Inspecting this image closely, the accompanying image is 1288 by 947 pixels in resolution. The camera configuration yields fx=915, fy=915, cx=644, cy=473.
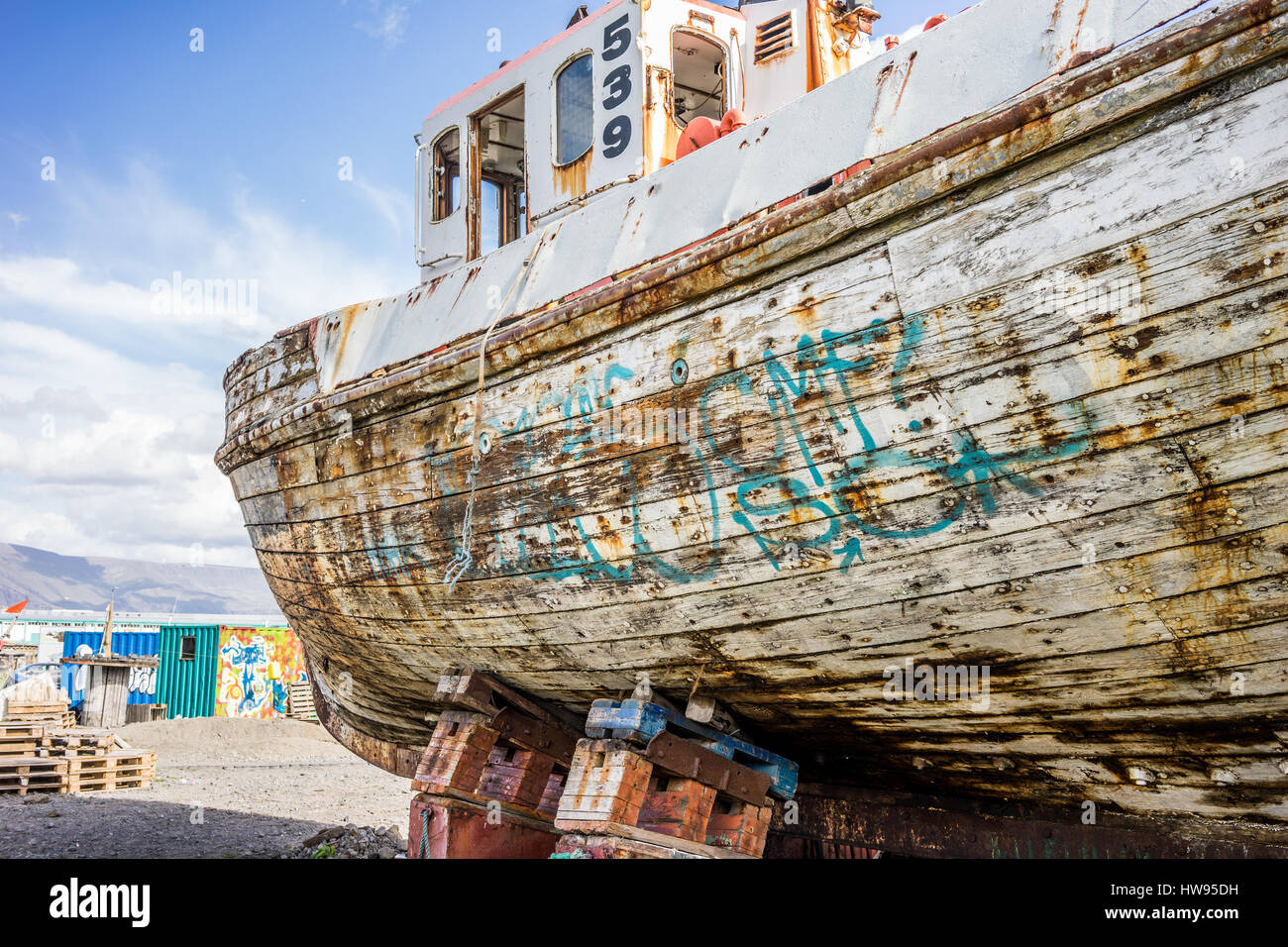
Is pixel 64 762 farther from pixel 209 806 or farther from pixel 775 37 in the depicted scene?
pixel 775 37

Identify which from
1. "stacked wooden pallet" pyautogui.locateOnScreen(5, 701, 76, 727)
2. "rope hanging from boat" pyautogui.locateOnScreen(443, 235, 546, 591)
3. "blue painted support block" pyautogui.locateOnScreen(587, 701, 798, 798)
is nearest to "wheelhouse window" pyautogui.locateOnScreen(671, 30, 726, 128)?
"rope hanging from boat" pyautogui.locateOnScreen(443, 235, 546, 591)

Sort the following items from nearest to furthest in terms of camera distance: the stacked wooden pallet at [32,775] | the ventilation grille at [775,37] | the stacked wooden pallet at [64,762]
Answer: the ventilation grille at [775,37] < the stacked wooden pallet at [32,775] < the stacked wooden pallet at [64,762]

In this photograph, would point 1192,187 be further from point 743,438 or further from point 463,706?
point 463,706

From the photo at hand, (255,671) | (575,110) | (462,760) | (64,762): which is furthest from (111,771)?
(255,671)

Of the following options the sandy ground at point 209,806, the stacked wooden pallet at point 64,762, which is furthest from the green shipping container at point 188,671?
the stacked wooden pallet at point 64,762

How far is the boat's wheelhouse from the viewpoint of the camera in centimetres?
420

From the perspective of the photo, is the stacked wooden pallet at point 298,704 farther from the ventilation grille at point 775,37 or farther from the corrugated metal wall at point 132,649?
the ventilation grille at point 775,37

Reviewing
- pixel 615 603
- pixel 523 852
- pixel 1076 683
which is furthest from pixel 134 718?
pixel 1076 683

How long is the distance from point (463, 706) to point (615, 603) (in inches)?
53.5

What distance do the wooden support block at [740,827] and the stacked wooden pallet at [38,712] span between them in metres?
11.9

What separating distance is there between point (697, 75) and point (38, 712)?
44.1ft

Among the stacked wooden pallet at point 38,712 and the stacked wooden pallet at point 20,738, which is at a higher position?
the stacked wooden pallet at point 38,712

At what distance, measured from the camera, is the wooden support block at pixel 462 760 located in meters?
A: 4.43

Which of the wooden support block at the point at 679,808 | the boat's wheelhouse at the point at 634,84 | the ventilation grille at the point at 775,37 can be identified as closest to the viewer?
the wooden support block at the point at 679,808
